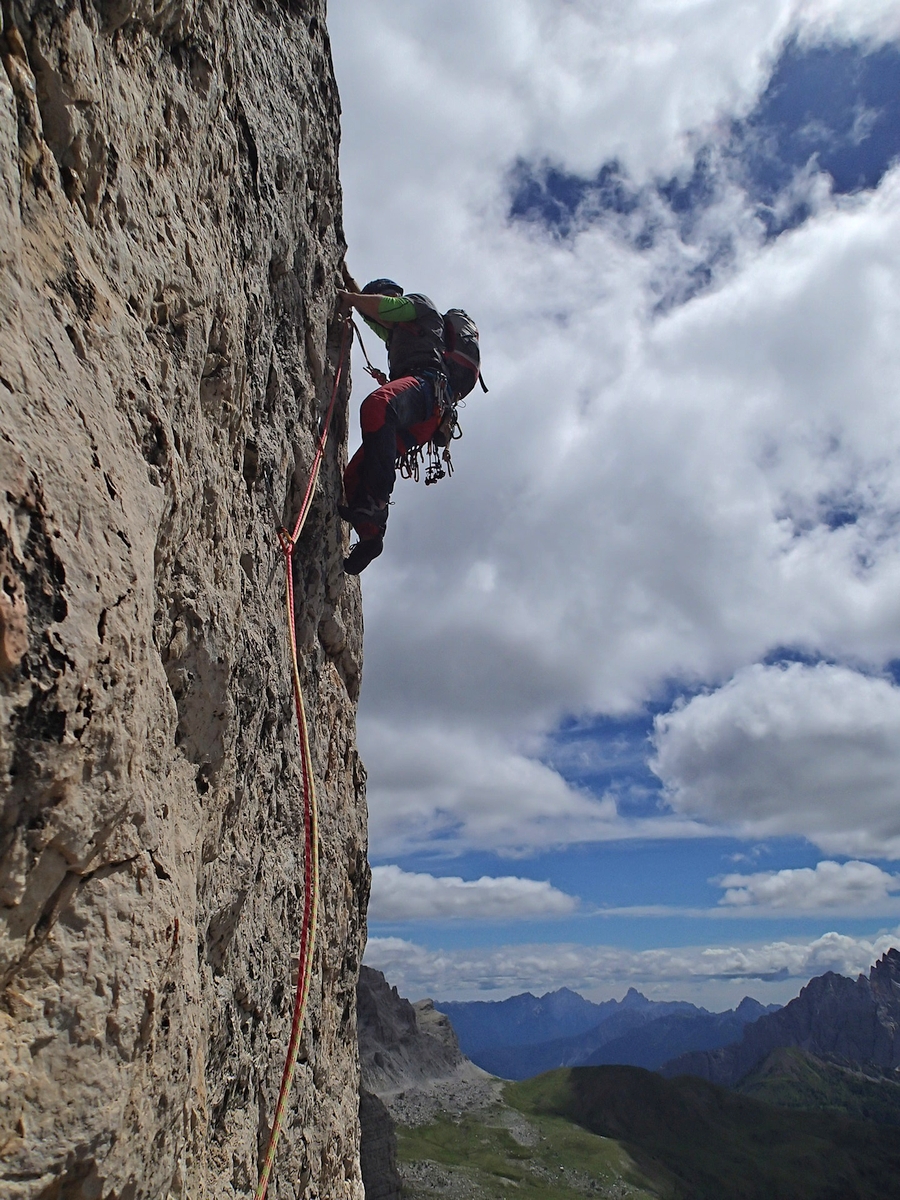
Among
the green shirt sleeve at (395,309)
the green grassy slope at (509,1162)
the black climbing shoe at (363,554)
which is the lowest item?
the green grassy slope at (509,1162)

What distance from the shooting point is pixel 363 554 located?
909 cm

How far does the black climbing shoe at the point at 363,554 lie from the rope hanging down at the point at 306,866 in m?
1.36

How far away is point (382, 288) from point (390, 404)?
6.60 feet

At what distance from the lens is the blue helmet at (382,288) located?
33.1ft

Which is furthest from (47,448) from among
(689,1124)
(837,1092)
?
(837,1092)

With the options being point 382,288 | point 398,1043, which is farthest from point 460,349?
point 398,1043

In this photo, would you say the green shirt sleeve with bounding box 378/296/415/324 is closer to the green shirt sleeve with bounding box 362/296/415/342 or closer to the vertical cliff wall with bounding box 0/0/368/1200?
the green shirt sleeve with bounding box 362/296/415/342

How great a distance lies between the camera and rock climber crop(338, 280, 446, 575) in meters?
8.77

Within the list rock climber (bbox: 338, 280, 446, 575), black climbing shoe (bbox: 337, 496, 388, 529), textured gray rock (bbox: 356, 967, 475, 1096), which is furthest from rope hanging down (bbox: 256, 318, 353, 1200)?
textured gray rock (bbox: 356, 967, 475, 1096)

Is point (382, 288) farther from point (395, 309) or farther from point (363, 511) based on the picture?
point (363, 511)

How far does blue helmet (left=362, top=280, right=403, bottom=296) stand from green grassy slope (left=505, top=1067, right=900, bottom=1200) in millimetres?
144278

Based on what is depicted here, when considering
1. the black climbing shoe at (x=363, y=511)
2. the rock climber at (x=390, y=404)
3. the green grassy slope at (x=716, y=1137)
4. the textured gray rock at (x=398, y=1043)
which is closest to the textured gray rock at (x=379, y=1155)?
the rock climber at (x=390, y=404)

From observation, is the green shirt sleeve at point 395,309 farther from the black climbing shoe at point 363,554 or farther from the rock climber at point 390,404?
the black climbing shoe at point 363,554

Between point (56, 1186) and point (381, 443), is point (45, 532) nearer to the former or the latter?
point (56, 1186)
